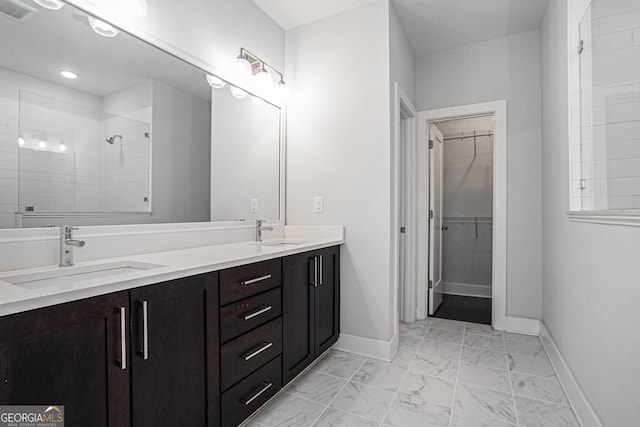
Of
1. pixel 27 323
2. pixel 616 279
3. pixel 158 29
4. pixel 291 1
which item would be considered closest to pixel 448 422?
pixel 616 279

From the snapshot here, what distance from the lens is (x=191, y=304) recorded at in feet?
4.03

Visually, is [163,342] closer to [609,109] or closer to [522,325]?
[609,109]

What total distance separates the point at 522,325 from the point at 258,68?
3.12 m

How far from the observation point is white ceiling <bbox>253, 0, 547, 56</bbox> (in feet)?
7.92

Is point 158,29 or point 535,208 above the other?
point 158,29

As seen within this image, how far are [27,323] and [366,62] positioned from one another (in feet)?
7.89

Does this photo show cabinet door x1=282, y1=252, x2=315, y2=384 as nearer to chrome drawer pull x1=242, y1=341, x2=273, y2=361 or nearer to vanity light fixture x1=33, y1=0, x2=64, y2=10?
chrome drawer pull x1=242, y1=341, x2=273, y2=361

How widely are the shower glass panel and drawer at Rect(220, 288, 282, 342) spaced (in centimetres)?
174

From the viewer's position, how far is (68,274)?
1235 millimetres

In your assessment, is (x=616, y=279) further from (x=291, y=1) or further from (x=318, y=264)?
(x=291, y=1)

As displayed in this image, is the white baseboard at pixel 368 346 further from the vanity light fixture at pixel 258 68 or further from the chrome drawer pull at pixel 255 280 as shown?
the vanity light fixture at pixel 258 68

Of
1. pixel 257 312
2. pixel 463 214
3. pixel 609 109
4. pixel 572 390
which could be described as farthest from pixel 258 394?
pixel 463 214

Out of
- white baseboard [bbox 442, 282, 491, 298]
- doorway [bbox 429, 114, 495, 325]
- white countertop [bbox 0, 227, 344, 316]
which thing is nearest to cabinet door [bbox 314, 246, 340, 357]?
white countertop [bbox 0, 227, 344, 316]

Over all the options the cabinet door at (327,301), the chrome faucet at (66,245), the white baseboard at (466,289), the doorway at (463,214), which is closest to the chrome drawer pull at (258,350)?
the cabinet door at (327,301)
